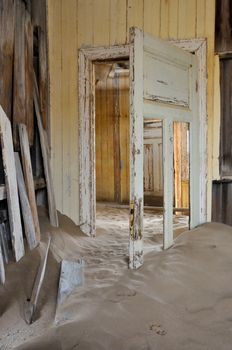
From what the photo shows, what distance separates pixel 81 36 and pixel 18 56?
43.0 inches

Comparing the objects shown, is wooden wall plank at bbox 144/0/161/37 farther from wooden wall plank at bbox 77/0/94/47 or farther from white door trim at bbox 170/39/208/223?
wooden wall plank at bbox 77/0/94/47

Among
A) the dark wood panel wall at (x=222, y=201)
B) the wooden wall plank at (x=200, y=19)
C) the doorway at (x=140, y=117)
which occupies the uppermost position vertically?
the wooden wall plank at (x=200, y=19)

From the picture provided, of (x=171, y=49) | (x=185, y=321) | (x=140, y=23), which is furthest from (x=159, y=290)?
(x=140, y=23)

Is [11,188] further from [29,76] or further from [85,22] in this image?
[85,22]

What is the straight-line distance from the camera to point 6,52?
10.6 feet

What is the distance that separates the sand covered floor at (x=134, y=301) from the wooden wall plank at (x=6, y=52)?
4.14 ft

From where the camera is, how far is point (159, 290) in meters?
2.61

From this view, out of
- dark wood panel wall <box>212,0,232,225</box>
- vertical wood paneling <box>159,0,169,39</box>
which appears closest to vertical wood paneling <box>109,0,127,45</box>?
vertical wood paneling <box>159,0,169,39</box>

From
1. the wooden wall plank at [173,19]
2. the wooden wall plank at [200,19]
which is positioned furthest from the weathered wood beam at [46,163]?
the wooden wall plank at [200,19]

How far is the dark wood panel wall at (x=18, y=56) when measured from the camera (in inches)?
126

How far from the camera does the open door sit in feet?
9.87

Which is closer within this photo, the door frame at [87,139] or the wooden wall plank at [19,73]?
the wooden wall plank at [19,73]

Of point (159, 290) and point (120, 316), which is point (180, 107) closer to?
point (159, 290)

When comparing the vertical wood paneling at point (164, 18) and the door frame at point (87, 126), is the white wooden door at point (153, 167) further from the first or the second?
the vertical wood paneling at point (164, 18)
